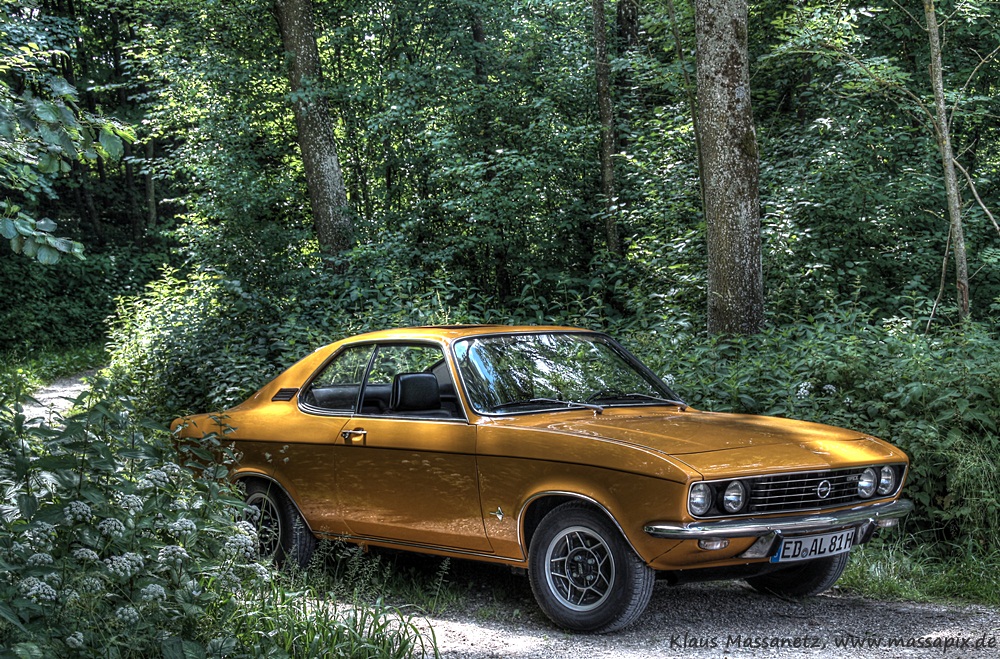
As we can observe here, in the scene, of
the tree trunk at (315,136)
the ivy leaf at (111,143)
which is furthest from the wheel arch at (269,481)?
Result: the tree trunk at (315,136)

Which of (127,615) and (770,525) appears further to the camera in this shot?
(770,525)

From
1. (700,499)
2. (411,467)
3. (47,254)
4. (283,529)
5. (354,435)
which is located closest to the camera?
(47,254)

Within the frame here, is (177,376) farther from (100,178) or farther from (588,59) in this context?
(100,178)

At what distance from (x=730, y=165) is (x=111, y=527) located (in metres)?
8.22

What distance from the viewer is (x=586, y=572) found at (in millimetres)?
5129

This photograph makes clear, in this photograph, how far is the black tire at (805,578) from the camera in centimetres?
583

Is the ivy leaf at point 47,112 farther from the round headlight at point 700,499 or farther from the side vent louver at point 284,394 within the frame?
the round headlight at point 700,499

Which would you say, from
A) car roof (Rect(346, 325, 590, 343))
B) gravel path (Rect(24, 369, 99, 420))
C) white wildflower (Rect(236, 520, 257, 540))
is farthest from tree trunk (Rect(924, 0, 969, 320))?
gravel path (Rect(24, 369, 99, 420))

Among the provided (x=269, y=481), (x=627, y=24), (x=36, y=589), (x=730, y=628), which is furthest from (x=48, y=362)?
(x=730, y=628)

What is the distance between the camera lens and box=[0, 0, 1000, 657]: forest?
15.5ft

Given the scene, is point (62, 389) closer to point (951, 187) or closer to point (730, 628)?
point (951, 187)

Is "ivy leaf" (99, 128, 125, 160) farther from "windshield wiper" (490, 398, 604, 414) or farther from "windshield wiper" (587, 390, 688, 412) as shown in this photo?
"windshield wiper" (587, 390, 688, 412)

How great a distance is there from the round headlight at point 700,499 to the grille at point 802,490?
265 millimetres

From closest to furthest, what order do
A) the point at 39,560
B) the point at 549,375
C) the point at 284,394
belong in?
the point at 39,560 < the point at 549,375 < the point at 284,394
